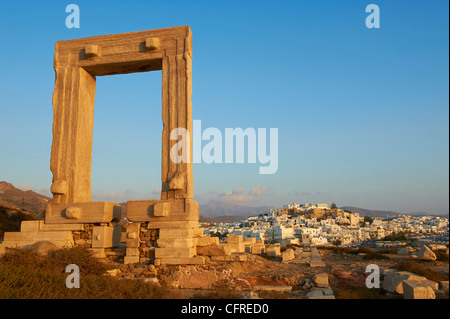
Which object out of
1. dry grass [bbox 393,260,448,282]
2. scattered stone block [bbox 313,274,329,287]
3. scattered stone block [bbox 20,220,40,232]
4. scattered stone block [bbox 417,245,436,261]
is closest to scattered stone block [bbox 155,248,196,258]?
scattered stone block [bbox 313,274,329,287]

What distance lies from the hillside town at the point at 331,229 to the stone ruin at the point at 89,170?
12.5 metres

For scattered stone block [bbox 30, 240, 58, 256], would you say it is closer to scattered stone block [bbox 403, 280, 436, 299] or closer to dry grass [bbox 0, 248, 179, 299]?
dry grass [bbox 0, 248, 179, 299]

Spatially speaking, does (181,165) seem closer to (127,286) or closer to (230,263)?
(230,263)

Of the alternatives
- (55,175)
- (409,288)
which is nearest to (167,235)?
(55,175)

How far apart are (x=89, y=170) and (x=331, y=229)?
64.1 metres

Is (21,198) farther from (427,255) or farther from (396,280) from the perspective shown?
(396,280)

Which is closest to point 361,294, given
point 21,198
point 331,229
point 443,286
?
point 443,286

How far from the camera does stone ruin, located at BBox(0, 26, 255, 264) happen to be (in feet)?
30.4

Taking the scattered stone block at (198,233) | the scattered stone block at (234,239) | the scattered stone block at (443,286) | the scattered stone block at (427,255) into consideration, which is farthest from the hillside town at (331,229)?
the scattered stone block at (443,286)

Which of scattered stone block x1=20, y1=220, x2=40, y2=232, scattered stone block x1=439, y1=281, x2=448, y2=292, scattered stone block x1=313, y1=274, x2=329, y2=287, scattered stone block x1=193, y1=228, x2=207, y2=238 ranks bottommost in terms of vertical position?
scattered stone block x1=439, y1=281, x2=448, y2=292

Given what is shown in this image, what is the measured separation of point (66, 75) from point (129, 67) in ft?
6.35

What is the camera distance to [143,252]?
9.35 m

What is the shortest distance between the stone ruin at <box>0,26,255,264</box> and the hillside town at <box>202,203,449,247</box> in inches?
492
